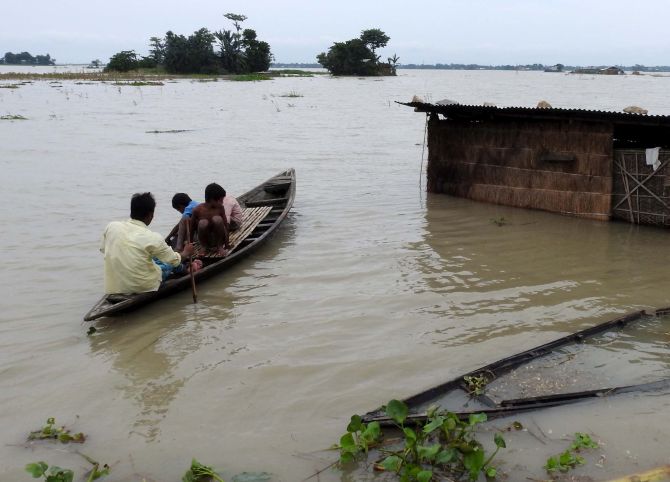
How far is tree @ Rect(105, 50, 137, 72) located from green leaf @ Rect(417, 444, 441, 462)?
6087 cm

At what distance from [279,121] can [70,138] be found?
7.63m

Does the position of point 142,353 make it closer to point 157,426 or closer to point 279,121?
point 157,426

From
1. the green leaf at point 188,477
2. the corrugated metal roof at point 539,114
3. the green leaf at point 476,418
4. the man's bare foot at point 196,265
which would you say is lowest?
the green leaf at point 188,477

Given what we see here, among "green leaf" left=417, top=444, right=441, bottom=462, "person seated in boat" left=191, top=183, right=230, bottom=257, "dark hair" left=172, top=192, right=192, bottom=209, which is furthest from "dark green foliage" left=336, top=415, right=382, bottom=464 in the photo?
"dark hair" left=172, top=192, right=192, bottom=209

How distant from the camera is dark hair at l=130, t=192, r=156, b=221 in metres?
4.95

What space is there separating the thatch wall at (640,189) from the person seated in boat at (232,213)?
4.88 meters

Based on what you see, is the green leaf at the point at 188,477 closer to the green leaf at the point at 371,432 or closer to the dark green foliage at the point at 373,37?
the green leaf at the point at 371,432

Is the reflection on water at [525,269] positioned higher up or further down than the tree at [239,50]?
further down

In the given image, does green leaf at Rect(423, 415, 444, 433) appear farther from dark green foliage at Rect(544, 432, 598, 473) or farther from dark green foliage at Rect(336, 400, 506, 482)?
dark green foliage at Rect(544, 432, 598, 473)

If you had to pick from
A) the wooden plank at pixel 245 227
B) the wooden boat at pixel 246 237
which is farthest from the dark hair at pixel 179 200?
the wooden boat at pixel 246 237

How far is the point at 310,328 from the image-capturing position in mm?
5016

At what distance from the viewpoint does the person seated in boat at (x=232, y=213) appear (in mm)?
7102

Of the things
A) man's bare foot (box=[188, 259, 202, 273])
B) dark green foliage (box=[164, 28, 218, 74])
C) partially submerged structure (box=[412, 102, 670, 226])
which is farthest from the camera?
dark green foliage (box=[164, 28, 218, 74])

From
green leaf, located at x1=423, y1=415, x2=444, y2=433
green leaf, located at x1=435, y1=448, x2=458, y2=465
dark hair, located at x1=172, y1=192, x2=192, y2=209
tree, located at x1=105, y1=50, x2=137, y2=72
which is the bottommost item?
green leaf, located at x1=435, y1=448, x2=458, y2=465
